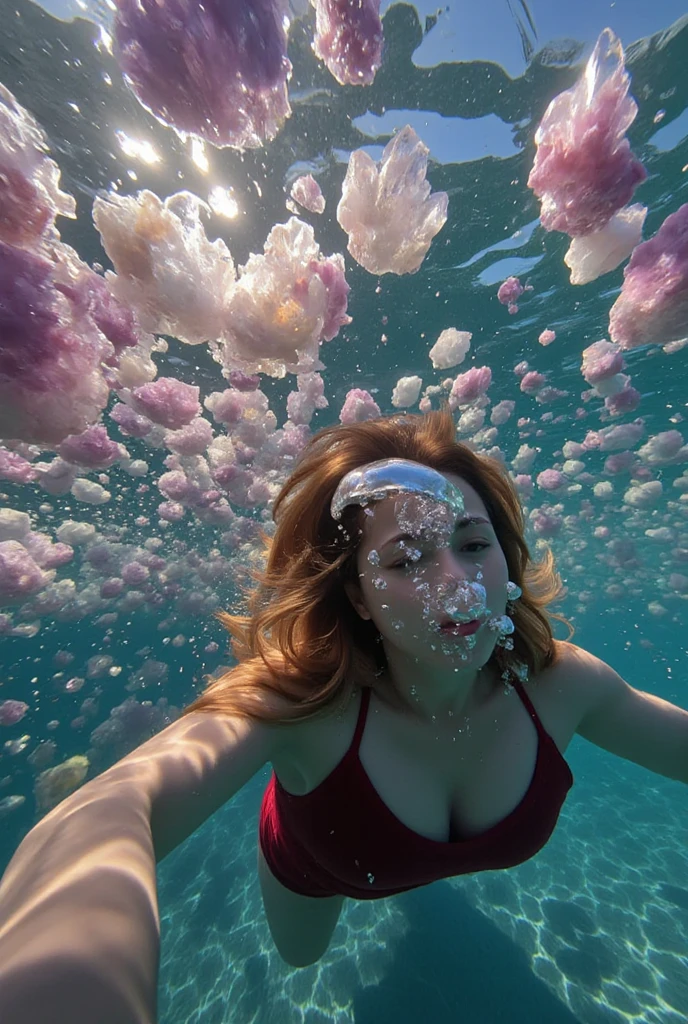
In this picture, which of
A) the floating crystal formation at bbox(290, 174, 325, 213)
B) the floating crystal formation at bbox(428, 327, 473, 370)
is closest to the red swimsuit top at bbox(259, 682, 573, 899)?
the floating crystal formation at bbox(290, 174, 325, 213)

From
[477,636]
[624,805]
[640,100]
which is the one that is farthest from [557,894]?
Result: [640,100]

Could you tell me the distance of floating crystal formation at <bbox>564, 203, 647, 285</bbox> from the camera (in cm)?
520

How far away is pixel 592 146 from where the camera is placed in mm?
3721

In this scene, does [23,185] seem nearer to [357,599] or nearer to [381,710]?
[357,599]

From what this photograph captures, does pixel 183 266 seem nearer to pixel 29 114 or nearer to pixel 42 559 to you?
pixel 29 114

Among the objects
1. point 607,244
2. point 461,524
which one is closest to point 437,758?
point 461,524

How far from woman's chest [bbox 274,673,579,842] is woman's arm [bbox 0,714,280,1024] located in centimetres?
47

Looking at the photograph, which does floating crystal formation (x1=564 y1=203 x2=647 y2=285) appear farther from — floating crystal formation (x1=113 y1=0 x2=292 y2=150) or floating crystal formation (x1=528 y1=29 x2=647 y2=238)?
floating crystal formation (x1=113 y1=0 x2=292 y2=150)

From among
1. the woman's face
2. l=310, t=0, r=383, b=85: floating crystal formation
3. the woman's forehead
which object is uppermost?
l=310, t=0, r=383, b=85: floating crystal formation

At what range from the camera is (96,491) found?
48.7 feet

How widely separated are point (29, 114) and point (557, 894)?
50.7ft

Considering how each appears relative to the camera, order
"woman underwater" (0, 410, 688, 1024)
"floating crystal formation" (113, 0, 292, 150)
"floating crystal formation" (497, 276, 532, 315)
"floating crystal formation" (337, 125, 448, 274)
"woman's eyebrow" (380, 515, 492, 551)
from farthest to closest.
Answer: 1. "floating crystal formation" (497, 276, 532, 315)
2. "floating crystal formation" (337, 125, 448, 274)
3. "floating crystal formation" (113, 0, 292, 150)
4. "woman's eyebrow" (380, 515, 492, 551)
5. "woman underwater" (0, 410, 688, 1024)

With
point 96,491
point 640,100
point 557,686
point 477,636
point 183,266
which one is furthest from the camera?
point 96,491

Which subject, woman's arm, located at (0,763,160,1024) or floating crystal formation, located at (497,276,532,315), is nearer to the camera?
woman's arm, located at (0,763,160,1024)
